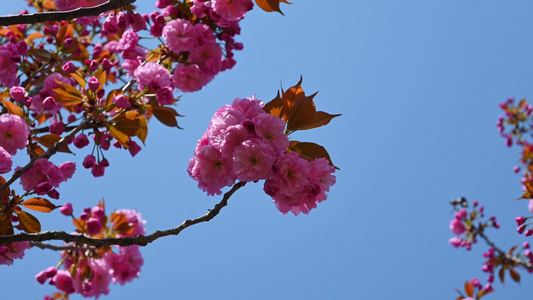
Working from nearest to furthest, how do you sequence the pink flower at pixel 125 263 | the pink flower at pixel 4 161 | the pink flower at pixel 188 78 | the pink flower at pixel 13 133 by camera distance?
1. the pink flower at pixel 4 161
2. the pink flower at pixel 13 133
3. the pink flower at pixel 188 78
4. the pink flower at pixel 125 263

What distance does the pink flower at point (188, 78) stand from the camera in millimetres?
2785

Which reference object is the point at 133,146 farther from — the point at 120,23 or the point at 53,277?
the point at 53,277

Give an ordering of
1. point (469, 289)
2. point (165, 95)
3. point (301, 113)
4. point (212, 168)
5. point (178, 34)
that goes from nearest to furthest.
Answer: point (212, 168)
point (301, 113)
point (165, 95)
point (178, 34)
point (469, 289)

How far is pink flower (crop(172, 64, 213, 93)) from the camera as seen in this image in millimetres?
2785

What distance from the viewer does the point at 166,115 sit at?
2396 millimetres

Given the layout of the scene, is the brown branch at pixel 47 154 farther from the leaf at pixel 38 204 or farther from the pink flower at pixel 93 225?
the pink flower at pixel 93 225

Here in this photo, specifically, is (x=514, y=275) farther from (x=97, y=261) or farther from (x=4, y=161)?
(x=4, y=161)

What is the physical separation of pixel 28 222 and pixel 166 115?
896 mm

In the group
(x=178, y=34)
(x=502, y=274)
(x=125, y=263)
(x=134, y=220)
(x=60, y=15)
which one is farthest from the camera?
(x=502, y=274)

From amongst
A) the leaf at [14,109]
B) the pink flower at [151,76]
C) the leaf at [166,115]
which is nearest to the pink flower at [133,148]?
the leaf at [166,115]

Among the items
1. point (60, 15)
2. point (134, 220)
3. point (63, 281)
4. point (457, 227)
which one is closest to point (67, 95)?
point (60, 15)

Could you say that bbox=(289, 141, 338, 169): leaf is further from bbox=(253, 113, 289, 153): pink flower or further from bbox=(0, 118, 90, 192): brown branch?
bbox=(0, 118, 90, 192): brown branch

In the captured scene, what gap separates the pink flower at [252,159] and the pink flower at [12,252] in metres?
1.11

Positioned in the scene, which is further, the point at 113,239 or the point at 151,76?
the point at 151,76
